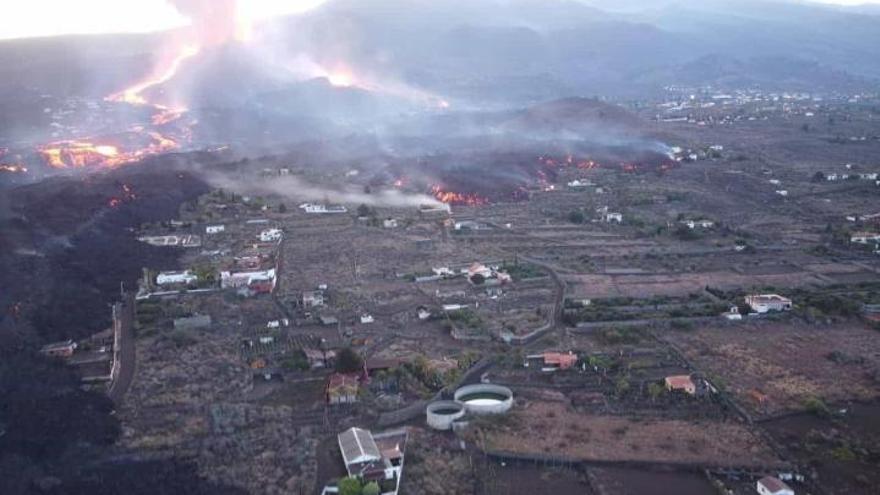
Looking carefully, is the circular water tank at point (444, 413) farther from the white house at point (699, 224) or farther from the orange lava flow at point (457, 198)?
the orange lava flow at point (457, 198)

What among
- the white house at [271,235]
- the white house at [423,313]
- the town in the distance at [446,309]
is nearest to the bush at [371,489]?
the town in the distance at [446,309]

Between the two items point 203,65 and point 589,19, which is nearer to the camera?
point 203,65

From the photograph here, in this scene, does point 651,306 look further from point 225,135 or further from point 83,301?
point 225,135

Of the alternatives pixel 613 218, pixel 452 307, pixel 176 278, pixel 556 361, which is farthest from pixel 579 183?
pixel 556 361

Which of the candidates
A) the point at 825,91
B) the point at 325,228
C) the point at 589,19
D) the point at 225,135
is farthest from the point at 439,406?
the point at 589,19

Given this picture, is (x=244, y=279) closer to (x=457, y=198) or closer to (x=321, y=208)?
(x=321, y=208)

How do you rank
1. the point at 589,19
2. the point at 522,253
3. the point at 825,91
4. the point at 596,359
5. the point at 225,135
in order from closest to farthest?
the point at 596,359, the point at 522,253, the point at 225,135, the point at 825,91, the point at 589,19

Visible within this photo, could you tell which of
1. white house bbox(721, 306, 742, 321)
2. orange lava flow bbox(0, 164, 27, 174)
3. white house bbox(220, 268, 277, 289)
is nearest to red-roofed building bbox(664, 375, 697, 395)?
white house bbox(721, 306, 742, 321)
